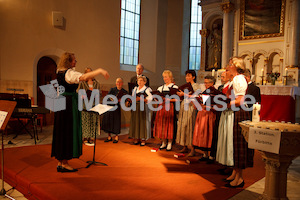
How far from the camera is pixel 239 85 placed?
2883mm

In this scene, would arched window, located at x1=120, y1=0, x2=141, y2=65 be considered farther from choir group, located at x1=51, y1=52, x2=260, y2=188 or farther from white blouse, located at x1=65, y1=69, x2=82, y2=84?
white blouse, located at x1=65, y1=69, x2=82, y2=84

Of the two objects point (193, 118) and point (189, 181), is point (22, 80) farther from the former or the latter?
point (189, 181)

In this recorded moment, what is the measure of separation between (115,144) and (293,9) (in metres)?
7.18

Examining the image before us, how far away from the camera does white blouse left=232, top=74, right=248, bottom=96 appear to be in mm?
2877

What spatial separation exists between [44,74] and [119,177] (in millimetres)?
5116

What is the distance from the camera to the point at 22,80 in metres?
6.63

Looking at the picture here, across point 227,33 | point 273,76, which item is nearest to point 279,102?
point 273,76

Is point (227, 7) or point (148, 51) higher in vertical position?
point (227, 7)

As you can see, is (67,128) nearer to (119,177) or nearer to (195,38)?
(119,177)

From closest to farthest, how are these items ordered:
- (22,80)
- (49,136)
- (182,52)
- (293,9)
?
(49,136)
(22,80)
(293,9)
(182,52)

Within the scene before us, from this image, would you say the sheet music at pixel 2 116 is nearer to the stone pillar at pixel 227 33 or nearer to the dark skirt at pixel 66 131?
the dark skirt at pixel 66 131

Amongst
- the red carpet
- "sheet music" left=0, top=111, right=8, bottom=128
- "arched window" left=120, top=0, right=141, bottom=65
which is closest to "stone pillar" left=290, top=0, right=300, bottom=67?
the red carpet

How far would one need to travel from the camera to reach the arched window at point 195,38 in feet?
37.8

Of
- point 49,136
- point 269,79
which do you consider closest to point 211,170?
point 49,136
